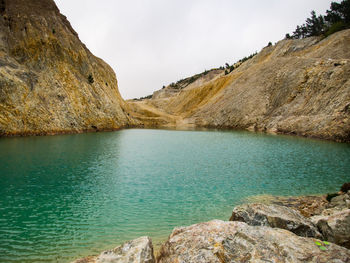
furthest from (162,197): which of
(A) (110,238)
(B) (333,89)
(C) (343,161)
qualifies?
(B) (333,89)

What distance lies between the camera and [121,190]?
16.5 metres

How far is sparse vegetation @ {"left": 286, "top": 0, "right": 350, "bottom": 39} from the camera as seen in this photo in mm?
81375

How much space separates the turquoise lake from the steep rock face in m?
18.7

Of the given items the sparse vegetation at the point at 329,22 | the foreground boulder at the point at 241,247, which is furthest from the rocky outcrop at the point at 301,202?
the sparse vegetation at the point at 329,22

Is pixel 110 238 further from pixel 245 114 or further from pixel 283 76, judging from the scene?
pixel 283 76

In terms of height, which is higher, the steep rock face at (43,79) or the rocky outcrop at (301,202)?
the steep rock face at (43,79)

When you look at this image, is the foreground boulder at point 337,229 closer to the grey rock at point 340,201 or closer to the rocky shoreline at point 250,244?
the rocky shoreline at point 250,244

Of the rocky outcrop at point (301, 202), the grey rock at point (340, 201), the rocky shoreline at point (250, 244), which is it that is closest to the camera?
the rocky shoreline at point (250, 244)

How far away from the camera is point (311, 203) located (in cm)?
1411

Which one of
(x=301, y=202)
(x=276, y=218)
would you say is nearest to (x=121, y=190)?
(x=276, y=218)

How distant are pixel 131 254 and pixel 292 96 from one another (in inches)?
2576

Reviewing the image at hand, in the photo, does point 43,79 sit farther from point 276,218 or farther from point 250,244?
point 250,244

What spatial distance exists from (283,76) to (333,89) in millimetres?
23329

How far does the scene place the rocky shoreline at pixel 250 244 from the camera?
20.4 feet
